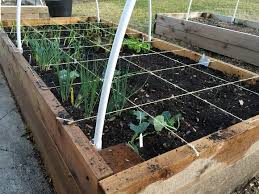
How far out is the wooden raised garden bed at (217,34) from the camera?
11.7 feet

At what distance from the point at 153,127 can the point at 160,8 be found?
6.33 m

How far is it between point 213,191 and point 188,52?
143 cm

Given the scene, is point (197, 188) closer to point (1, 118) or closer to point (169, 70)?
point (169, 70)

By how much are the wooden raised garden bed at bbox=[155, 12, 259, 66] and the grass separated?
2.74 feet

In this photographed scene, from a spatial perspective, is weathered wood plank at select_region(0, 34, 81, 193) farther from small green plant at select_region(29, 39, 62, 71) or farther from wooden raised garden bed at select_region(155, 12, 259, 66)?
wooden raised garden bed at select_region(155, 12, 259, 66)

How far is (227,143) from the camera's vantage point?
1.30 meters

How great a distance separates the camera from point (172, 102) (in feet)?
5.88

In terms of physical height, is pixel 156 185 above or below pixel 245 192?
above

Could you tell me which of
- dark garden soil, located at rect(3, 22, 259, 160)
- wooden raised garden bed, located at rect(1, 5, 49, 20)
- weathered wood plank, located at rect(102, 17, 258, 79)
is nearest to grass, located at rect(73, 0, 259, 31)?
wooden raised garden bed, located at rect(1, 5, 49, 20)

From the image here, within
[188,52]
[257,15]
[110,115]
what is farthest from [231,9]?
[110,115]

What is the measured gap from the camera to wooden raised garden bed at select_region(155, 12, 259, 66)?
11.7ft

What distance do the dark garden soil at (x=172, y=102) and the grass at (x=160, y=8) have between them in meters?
3.26

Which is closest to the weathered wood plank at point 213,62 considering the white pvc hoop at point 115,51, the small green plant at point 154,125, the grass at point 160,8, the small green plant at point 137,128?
the small green plant at point 154,125

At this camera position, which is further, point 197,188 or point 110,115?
point 110,115
